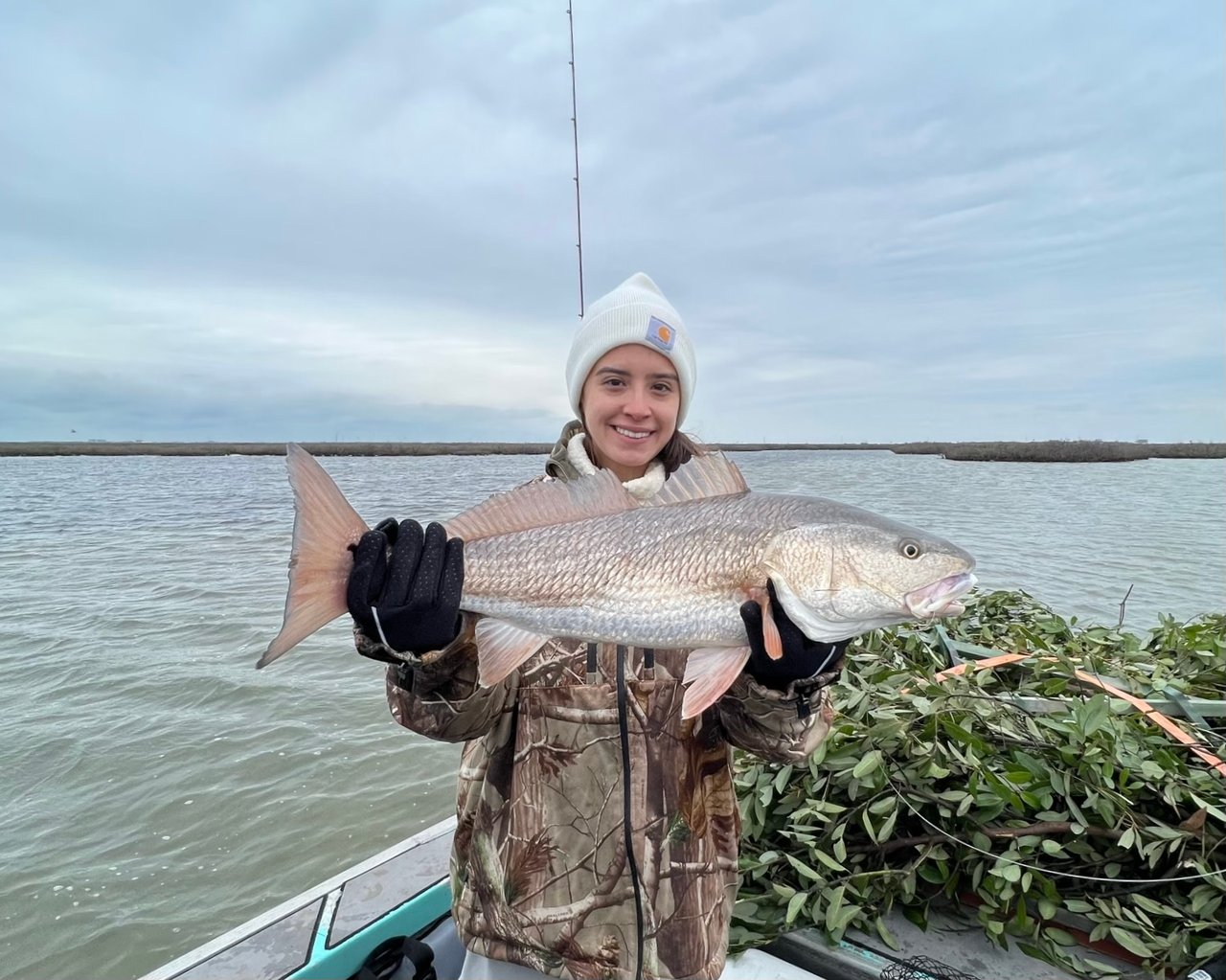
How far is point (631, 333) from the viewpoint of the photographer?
297 centimetres

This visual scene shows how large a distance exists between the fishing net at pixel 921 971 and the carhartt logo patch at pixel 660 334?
2.89m

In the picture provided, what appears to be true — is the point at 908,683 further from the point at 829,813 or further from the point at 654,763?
the point at 654,763

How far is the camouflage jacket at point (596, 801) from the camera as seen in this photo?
2.34 meters

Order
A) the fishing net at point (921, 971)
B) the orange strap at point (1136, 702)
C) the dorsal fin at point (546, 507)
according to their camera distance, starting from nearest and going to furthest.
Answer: the dorsal fin at point (546, 507) < the fishing net at point (921, 971) < the orange strap at point (1136, 702)

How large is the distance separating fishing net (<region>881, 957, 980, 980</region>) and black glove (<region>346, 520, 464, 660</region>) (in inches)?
95.2

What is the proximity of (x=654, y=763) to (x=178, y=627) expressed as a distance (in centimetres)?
1078

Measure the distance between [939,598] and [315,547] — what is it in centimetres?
215

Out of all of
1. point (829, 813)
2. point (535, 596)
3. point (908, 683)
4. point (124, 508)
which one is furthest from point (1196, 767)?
point (124, 508)

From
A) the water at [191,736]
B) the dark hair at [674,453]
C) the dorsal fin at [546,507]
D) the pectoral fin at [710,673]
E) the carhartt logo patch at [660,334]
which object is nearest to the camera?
the pectoral fin at [710,673]

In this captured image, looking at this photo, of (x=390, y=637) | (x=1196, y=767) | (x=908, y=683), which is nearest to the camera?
(x=390, y=637)

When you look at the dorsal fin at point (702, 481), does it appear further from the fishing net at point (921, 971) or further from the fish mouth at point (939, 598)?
the fishing net at point (921, 971)

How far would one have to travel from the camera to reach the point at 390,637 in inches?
88.1

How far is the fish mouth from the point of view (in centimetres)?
225

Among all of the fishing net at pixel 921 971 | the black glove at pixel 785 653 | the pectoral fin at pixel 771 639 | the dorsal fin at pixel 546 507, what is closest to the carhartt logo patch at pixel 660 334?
the dorsal fin at pixel 546 507
